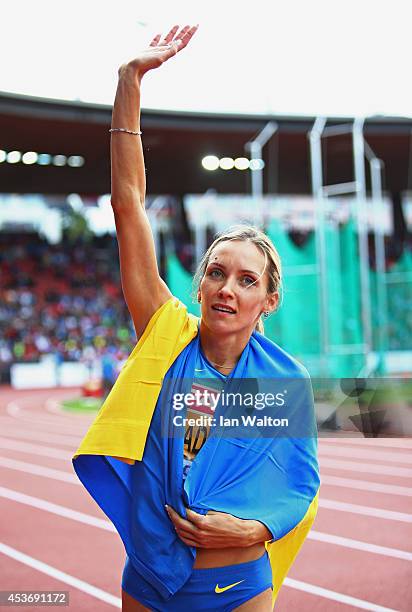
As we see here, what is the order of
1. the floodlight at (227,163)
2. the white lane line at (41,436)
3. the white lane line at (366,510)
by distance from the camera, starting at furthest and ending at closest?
the floodlight at (227,163) < the white lane line at (41,436) < the white lane line at (366,510)

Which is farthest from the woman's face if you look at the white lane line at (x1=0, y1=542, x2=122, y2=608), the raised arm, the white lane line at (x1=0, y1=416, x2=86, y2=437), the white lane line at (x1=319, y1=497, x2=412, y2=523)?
the white lane line at (x1=0, y1=416, x2=86, y2=437)

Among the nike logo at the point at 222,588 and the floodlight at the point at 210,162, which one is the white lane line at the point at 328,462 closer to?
the nike logo at the point at 222,588

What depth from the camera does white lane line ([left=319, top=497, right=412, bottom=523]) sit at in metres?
5.69

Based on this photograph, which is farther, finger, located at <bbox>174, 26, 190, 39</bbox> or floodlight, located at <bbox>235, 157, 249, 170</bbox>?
floodlight, located at <bbox>235, 157, 249, 170</bbox>

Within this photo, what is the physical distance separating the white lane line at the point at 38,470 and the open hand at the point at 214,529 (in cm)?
621

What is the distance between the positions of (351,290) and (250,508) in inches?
435

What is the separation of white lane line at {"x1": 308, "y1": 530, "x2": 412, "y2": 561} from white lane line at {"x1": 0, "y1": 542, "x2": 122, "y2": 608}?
5.71ft

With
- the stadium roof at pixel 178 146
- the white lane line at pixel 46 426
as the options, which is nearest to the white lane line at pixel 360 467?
the white lane line at pixel 46 426

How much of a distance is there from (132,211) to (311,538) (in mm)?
4311

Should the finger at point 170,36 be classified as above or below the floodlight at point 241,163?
below

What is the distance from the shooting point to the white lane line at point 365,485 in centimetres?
655

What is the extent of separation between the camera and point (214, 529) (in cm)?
146

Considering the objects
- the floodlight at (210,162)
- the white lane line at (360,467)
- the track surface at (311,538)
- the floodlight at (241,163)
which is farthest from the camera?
the floodlight at (241,163)

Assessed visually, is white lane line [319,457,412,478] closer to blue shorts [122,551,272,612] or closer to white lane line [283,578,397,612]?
white lane line [283,578,397,612]
